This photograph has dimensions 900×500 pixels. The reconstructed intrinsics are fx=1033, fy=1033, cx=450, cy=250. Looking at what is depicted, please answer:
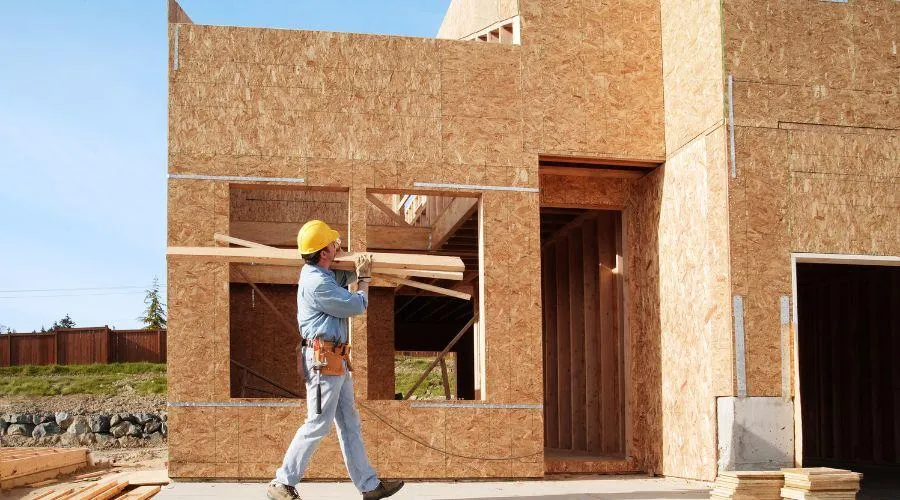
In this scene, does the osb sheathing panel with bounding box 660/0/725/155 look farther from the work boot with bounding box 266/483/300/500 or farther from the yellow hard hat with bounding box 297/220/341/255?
the work boot with bounding box 266/483/300/500

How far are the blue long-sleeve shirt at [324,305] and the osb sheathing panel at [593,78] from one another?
12.2ft

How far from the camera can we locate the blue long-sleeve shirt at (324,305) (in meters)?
7.16

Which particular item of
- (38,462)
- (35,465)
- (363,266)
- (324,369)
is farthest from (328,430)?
(38,462)

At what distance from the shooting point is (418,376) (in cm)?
4209

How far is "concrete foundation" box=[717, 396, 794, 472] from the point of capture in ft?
29.4

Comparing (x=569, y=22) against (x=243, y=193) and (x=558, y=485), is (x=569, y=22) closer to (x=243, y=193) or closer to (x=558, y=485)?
(x=558, y=485)

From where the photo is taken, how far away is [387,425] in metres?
9.78

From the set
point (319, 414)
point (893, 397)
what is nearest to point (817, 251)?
point (319, 414)

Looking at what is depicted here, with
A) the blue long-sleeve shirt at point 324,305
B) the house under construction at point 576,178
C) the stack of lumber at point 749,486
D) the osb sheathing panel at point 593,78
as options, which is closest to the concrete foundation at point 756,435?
the house under construction at point 576,178

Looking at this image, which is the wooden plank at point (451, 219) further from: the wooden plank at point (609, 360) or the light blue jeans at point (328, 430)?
the light blue jeans at point (328, 430)

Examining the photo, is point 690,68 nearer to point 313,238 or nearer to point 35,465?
point 313,238

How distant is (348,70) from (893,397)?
9.38 metres

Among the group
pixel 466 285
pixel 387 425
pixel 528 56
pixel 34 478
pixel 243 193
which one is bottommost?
pixel 34 478

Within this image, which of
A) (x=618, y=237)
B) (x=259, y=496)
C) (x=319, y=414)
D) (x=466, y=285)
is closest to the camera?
(x=319, y=414)
